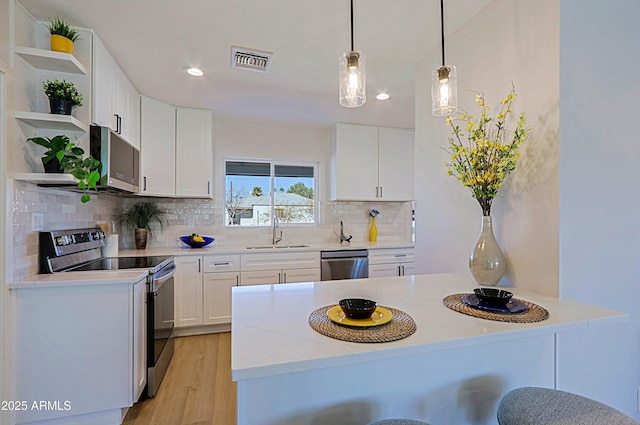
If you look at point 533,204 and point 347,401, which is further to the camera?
point 533,204

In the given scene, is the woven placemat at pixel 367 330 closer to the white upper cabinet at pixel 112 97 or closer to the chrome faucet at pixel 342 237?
the white upper cabinet at pixel 112 97

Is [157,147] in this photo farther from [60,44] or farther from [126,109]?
[60,44]

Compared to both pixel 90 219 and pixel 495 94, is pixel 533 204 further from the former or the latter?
pixel 90 219

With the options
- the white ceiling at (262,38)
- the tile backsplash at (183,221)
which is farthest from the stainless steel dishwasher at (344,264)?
the white ceiling at (262,38)

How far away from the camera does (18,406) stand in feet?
5.47

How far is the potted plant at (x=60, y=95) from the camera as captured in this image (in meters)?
1.76

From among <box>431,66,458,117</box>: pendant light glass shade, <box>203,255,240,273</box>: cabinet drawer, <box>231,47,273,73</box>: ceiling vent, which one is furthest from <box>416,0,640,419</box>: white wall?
<box>203,255,240,273</box>: cabinet drawer

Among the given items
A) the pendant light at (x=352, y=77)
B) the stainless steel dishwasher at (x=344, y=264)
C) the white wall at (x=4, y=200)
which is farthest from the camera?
the stainless steel dishwasher at (x=344, y=264)

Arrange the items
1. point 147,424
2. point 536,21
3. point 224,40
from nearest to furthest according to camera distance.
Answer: point 536,21, point 147,424, point 224,40

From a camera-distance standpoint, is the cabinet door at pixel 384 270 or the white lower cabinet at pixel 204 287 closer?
the white lower cabinet at pixel 204 287

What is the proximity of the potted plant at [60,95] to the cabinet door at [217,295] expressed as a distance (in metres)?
1.88

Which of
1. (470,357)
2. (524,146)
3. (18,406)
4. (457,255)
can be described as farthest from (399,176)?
(18,406)

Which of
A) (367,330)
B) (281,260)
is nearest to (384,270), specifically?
(281,260)

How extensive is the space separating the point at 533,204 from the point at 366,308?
1015 mm
